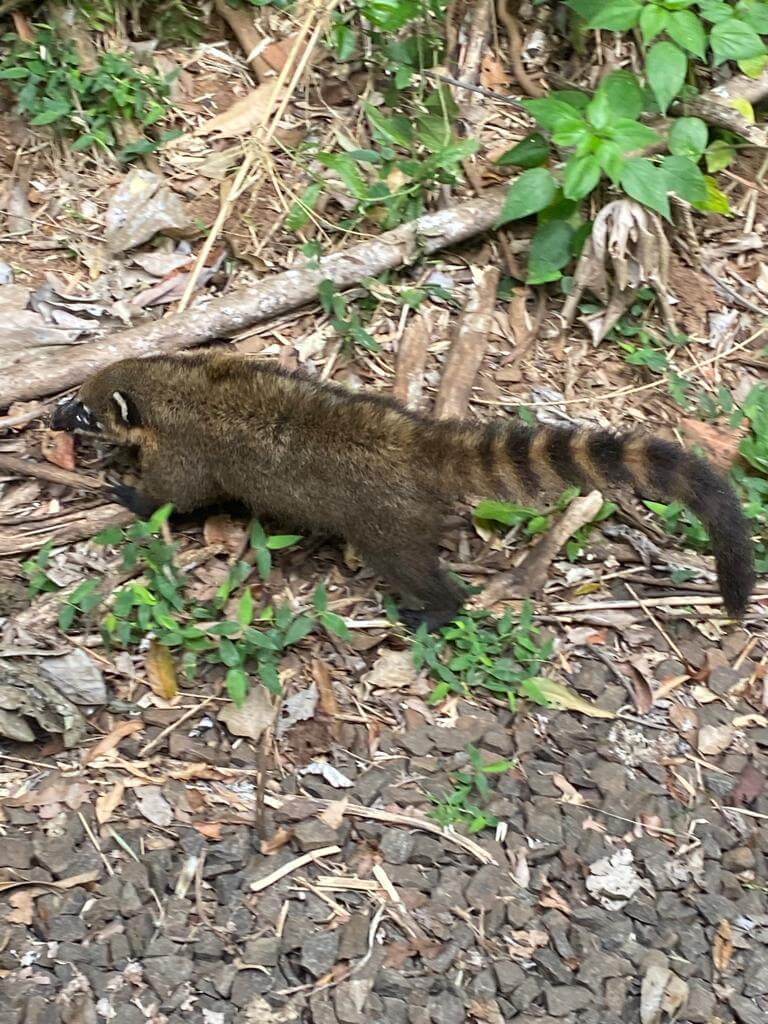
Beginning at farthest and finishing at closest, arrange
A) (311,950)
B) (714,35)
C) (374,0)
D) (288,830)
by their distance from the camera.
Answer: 1. (374,0)
2. (714,35)
3. (288,830)
4. (311,950)

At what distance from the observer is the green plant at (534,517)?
4066mm

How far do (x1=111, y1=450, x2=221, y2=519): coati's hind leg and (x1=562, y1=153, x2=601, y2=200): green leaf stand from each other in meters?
1.94

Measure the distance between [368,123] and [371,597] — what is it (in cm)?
272

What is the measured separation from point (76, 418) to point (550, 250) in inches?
90.2

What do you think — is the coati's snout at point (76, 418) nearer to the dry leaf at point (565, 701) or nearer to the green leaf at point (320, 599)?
the green leaf at point (320, 599)

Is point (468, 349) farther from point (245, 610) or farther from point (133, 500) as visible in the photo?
point (245, 610)

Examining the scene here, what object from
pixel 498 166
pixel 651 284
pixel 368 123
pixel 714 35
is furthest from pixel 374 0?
pixel 651 284

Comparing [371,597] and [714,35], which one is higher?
[714,35]

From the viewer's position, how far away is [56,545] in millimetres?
4055

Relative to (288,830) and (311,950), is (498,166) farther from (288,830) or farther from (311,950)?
(311,950)

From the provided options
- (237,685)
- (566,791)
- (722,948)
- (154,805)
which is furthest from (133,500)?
(722,948)

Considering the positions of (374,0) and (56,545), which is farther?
(374,0)

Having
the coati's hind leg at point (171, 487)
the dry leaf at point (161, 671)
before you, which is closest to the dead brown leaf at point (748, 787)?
the dry leaf at point (161, 671)

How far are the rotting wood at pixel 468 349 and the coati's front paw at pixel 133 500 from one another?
128 cm
